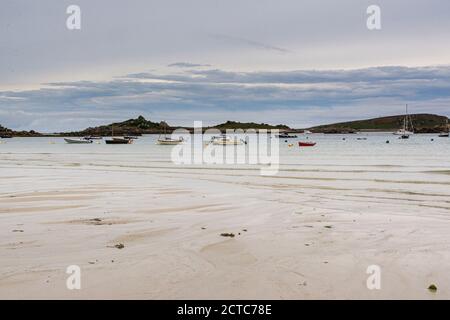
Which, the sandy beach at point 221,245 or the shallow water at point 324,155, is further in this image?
the shallow water at point 324,155

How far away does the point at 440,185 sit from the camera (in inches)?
803

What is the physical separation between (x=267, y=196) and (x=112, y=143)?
325 feet

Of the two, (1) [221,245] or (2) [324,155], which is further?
(2) [324,155]

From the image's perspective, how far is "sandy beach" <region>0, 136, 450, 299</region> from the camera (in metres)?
6.50

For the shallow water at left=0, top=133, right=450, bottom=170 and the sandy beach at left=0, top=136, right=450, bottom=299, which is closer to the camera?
the sandy beach at left=0, top=136, right=450, bottom=299

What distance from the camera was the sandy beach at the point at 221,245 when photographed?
6496mm

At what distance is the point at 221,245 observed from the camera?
881 cm
